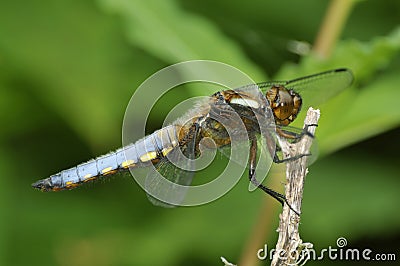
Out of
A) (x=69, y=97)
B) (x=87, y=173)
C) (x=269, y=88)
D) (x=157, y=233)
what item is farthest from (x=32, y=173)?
(x=269, y=88)

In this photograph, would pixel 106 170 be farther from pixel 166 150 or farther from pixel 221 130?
pixel 221 130

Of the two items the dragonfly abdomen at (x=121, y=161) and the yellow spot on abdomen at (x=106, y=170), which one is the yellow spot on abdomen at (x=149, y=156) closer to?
the dragonfly abdomen at (x=121, y=161)

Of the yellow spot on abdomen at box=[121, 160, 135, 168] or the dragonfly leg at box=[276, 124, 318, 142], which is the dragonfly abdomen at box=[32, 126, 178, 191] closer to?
the yellow spot on abdomen at box=[121, 160, 135, 168]

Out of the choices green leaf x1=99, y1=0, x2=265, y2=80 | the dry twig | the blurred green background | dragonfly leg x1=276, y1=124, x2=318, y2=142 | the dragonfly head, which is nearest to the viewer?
the dry twig

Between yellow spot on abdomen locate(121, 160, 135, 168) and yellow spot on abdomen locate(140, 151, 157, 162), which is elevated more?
yellow spot on abdomen locate(140, 151, 157, 162)

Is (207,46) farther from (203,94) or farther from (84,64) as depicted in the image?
(84,64)

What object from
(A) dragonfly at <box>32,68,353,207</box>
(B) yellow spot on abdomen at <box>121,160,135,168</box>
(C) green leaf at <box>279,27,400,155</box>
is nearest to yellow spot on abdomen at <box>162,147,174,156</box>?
(A) dragonfly at <box>32,68,353,207</box>

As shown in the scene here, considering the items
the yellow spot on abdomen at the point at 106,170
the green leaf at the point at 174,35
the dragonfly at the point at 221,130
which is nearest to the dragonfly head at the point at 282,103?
the dragonfly at the point at 221,130

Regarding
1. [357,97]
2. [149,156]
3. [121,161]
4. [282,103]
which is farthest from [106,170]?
[357,97]
